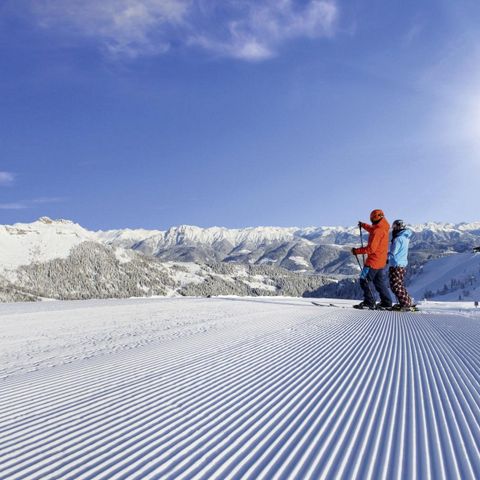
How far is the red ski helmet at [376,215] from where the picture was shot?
16470 mm

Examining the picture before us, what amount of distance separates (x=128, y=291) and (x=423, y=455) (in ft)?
522

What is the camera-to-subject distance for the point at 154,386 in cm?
489

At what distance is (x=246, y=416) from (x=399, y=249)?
47.0ft

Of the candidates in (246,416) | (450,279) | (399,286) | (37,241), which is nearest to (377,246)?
(399,286)

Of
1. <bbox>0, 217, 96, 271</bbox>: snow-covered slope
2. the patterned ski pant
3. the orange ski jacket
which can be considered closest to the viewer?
the orange ski jacket

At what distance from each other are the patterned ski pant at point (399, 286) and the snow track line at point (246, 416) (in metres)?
9.72

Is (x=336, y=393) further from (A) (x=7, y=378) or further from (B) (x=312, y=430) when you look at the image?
(A) (x=7, y=378)

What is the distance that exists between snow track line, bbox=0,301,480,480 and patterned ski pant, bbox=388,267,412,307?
31.9 feet

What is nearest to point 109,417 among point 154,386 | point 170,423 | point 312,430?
point 170,423

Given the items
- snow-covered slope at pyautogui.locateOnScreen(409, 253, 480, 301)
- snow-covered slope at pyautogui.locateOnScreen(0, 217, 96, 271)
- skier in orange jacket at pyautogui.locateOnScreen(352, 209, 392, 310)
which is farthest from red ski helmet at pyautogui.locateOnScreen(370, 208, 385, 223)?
snow-covered slope at pyautogui.locateOnScreen(0, 217, 96, 271)

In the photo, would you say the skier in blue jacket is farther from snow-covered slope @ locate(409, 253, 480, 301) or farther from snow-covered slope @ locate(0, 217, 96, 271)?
snow-covered slope @ locate(0, 217, 96, 271)

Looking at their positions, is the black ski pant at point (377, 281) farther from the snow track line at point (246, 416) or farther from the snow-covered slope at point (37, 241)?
the snow-covered slope at point (37, 241)

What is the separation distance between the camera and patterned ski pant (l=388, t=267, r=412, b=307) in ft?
Answer: 54.2

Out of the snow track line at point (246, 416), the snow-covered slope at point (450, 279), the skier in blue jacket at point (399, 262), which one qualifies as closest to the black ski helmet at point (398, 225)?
the skier in blue jacket at point (399, 262)
